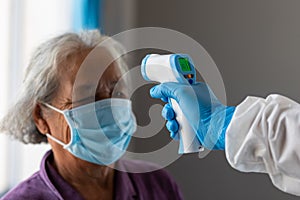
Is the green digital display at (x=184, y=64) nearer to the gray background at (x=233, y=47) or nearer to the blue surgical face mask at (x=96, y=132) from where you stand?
the blue surgical face mask at (x=96, y=132)

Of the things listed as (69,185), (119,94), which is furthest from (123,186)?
(119,94)

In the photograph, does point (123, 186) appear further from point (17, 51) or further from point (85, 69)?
point (17, 51)

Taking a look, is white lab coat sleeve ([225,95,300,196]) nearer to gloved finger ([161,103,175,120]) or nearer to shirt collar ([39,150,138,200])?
gloved finger ([161,103,175,120])

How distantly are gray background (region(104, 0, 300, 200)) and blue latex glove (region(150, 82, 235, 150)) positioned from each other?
3.48 ft

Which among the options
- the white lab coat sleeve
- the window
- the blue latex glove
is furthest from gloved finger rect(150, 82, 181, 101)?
the window

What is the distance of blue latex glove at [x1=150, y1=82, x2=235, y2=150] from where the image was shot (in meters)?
0.85

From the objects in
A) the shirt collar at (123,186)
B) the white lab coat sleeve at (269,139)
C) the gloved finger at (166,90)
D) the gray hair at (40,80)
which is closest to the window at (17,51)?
the gray hair at (40,80)

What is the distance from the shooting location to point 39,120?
1.37 m

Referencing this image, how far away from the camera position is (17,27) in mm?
1571

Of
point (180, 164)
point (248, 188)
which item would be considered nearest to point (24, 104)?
point (180, 164)

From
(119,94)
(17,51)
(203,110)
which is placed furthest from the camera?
(17,51)

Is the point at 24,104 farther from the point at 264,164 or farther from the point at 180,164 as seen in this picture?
the point at 180,164

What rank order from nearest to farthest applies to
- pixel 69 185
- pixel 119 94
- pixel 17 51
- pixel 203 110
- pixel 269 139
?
pixel 269 139 → pixel 203 110 → pixel 69 185 → pixel 119 94 → pixel 17 51

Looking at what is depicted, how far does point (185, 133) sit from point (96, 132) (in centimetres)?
44
